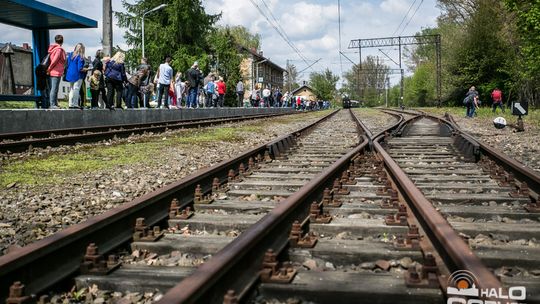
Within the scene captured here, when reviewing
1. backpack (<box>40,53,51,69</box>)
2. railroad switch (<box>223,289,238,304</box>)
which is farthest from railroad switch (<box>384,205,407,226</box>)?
backpack (<box>40,53,51,69</box>)

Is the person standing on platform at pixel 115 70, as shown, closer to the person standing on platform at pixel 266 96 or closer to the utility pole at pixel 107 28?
the utility pole at pixel 107 28

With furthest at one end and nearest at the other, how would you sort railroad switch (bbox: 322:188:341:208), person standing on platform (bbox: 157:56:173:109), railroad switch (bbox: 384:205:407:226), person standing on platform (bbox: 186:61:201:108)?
1. person standing on platform (bbox: 186:61:201:108)
2. person standing on platform (bbox: 157:56:173:109)
3. railroad switch (bbox: 322:188:341:208)
4. railroad switch (bbox: 384:205:407:226)

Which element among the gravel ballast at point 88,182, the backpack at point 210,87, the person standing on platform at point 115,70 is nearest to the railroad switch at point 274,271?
the gravel ballast at point 88,182

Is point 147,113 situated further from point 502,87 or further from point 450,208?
point 502,87

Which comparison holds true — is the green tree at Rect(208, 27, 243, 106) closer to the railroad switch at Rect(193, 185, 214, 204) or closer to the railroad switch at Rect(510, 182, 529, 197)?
the railroad switch at Rect(193, 185, 214, 204)

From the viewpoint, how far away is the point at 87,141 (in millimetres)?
10812

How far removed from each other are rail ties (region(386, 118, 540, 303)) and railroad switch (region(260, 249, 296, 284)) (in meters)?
1.11

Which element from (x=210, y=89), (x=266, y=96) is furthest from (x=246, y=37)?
(x=210, y=89)

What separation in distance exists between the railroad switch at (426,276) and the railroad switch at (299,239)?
83 centimetres

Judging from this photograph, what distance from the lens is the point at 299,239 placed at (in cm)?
368

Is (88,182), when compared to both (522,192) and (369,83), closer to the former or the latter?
(522,192)

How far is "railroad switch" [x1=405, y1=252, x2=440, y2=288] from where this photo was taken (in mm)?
2830

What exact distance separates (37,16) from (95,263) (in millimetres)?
12361

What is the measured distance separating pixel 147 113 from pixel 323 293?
1570 cm
